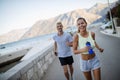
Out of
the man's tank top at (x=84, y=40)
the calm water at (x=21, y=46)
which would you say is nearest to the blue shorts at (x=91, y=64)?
the man's tank top at (x=84, y=40)

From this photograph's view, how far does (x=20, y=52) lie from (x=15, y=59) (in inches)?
91.1

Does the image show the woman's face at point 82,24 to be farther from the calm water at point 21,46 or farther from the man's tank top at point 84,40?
the calm water at point 21,46

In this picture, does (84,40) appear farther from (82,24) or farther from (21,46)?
(21,46)

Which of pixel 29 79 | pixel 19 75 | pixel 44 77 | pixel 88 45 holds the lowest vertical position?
pixel 44 77

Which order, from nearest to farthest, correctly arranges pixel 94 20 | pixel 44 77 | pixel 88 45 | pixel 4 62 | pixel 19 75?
pixel 88 45 → pixel 19 75 → pixel 44 77 → pixel 4 62 → pixel 94 20

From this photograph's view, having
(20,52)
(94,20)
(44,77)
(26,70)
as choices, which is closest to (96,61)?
(26,70)

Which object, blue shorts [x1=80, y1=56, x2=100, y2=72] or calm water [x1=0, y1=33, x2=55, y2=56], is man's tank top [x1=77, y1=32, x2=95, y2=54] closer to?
blue shorts [x1=80, y1=56, x2=100, y2=72]

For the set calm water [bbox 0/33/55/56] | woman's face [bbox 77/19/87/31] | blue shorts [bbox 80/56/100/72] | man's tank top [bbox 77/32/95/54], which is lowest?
calm water [bbox 0/33/55/56]

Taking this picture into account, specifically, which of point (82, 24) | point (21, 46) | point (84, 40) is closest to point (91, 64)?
point (84, 40)

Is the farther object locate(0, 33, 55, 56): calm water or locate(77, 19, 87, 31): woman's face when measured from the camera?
locate(0, 33, 55, 56): calm water

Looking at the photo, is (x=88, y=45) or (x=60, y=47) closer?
(x=88, y=45)

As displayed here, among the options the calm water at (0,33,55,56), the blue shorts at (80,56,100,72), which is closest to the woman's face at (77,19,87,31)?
the blue shorts at (80,56,100,72)

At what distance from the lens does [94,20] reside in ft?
471

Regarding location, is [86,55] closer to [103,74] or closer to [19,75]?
[19,75]
